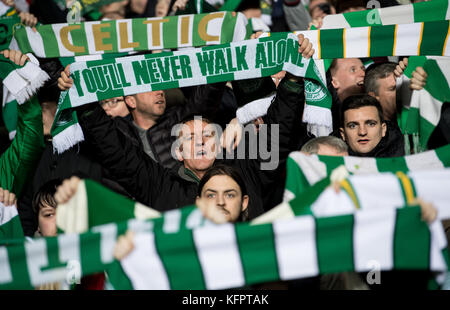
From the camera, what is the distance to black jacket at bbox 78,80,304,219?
10.9ft

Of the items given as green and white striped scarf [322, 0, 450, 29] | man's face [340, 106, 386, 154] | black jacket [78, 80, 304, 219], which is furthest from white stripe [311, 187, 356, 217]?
green and white striped scarf [322, 0, 450, 29]

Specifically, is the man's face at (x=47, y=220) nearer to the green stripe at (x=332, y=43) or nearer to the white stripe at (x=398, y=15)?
the green stripe at (x=332, y=43)

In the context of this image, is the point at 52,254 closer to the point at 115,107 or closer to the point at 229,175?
the point at 229,175

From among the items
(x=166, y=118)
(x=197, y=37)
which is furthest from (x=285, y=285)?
(x=197, y=37)

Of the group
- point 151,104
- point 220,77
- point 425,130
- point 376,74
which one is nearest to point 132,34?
point 151,104

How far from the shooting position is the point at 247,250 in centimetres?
228

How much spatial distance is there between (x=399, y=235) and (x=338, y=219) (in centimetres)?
27

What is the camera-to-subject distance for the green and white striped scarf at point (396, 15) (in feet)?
12.4

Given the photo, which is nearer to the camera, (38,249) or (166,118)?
(38,249)

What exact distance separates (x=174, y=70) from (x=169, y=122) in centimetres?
59

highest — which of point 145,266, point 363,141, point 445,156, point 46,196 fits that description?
point 363,141
